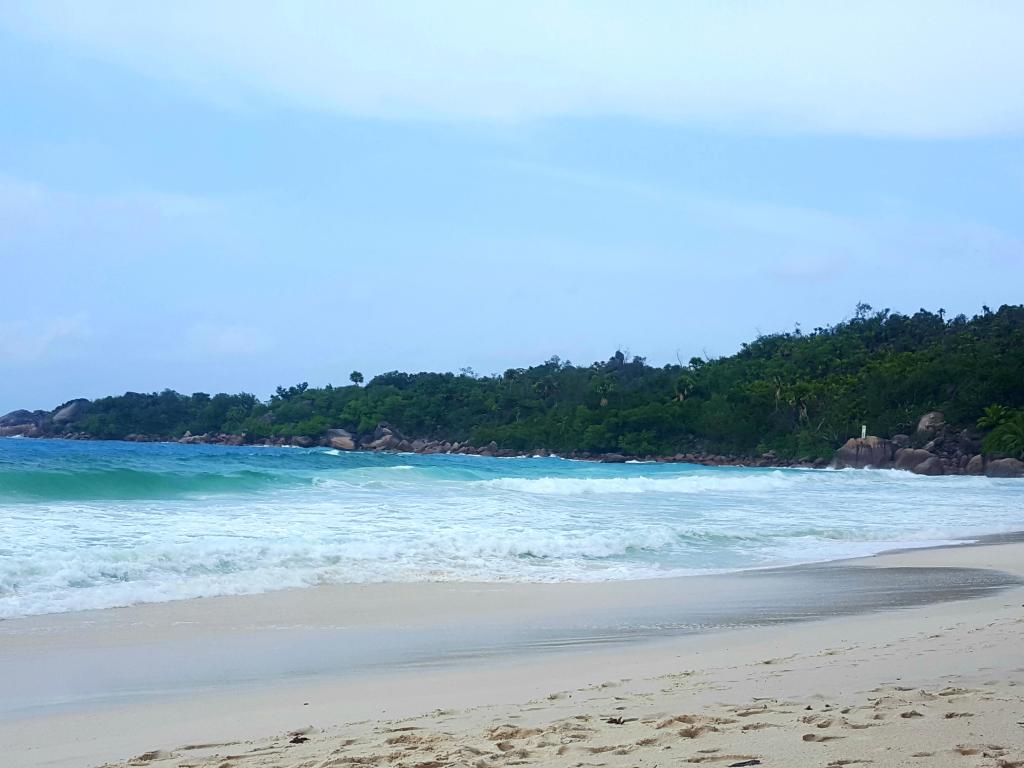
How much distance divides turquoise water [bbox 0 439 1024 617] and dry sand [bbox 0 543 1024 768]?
3929mm

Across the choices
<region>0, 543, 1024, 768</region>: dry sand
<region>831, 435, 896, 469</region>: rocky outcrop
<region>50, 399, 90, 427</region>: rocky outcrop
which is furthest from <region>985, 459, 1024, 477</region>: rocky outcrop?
<region>50, 399, 90, 427</region>: rocky outcrop

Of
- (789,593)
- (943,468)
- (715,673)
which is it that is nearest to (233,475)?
(789,593)

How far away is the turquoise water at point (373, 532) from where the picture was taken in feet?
32.6

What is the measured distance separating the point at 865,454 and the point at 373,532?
179 ft

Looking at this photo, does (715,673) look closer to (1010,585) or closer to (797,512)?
(1010,585)

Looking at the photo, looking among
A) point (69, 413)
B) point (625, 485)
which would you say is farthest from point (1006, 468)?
point (69, 413)

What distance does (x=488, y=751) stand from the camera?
12.7 feet

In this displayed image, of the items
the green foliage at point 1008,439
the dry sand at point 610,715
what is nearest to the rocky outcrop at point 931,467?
the green foliage at point 1008,439

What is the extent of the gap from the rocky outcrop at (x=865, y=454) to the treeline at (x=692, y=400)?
503 centimetres

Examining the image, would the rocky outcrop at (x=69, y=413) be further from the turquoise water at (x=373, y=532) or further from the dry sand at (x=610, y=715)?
the dry sand at (x=610, y=715)

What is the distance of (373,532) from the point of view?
1386 cm

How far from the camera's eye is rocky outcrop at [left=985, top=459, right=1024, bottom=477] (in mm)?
51219

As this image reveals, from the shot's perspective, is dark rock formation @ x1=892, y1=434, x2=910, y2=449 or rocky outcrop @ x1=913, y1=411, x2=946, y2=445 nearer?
A: dark rock formation @ x1=892, y1=434, x2=910, y2=449

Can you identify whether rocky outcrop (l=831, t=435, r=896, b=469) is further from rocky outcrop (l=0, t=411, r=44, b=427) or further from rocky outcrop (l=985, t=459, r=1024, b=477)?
rocky outcrop (l=0, t=411, r=44, b=427)
